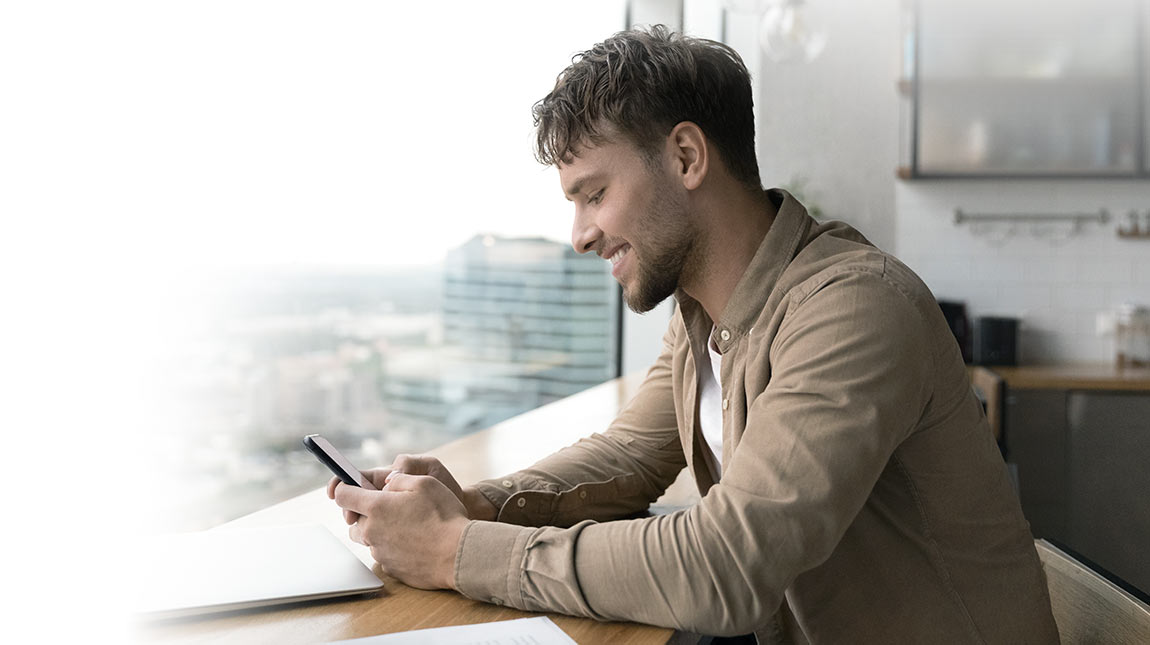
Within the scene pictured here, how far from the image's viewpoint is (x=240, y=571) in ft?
3.51

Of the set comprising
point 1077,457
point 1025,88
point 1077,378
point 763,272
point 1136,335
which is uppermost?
point 1025,88

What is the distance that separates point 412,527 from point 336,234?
1.33 meters

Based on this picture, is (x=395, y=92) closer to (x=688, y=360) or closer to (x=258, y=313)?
(x=258, y=313)

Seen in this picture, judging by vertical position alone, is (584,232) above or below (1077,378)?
above

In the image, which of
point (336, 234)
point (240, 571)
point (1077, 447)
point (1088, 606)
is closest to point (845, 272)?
point (1088, 606)

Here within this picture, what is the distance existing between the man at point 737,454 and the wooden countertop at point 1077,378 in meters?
2.73

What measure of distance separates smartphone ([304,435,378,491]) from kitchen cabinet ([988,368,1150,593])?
296 cm

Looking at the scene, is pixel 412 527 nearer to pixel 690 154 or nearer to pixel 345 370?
pixel 690 154

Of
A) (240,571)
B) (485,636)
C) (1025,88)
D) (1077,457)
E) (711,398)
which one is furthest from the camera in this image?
(1025,88)

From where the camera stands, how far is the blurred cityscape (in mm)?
1920

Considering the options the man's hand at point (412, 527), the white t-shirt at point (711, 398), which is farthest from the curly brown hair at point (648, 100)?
the man's hand at point (412, 527)

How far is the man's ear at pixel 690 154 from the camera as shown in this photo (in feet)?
4.08

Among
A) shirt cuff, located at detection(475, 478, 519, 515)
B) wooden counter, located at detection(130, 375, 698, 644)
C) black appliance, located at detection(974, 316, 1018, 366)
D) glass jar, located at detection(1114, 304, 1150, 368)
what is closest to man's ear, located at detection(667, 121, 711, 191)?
shirt cuff, located at detection(475, 478, 519, 515)

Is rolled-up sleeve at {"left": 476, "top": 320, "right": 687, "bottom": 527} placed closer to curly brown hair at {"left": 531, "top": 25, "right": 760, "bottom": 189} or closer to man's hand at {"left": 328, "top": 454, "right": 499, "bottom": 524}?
man's hand at {"left": 328, "top": 454, "right": 499, "bottom": 524}
